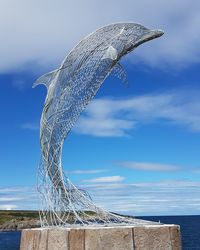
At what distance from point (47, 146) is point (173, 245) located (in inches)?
158

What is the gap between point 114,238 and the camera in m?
11.1

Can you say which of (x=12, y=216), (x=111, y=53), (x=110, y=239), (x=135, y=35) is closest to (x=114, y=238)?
(x=110, y=239)

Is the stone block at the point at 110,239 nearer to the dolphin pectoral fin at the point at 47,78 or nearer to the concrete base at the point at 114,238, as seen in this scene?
the concrete base at the point at 114,238

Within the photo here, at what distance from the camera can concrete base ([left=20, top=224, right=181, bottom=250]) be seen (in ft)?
36.4

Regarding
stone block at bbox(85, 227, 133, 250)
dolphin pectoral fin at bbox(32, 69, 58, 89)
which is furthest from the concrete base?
dolphin pectoral fin at bbox(32, 69, 58, 89)

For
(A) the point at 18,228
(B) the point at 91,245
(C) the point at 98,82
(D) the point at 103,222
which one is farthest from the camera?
(A) the point at 18,228

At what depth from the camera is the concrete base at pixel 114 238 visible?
1109cm

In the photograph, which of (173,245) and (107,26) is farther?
(107,26)

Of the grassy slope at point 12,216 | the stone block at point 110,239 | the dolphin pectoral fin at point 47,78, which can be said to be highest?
the grassy slope at point 12,216

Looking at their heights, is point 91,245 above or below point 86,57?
below

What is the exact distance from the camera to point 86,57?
44.0ft

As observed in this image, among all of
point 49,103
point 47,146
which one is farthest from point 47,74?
point 47,146

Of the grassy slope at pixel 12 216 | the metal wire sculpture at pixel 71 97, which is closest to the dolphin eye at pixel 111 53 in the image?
the metal wire sculpture at pixel 71 97

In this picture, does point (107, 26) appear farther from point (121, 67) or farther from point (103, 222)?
point (103, 222)
